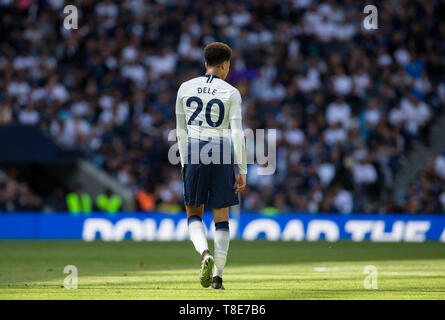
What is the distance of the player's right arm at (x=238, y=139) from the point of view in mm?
8609

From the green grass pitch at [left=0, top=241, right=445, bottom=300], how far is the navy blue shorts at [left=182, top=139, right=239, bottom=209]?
0.90 m

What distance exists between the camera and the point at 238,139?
339 inches

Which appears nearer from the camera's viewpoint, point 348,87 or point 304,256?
point 304,256

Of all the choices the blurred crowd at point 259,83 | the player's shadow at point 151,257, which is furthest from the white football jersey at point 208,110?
the blurred crowd at point 259,83

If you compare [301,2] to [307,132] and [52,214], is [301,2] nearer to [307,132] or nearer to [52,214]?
[307,132]

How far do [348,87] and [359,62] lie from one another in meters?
0.95

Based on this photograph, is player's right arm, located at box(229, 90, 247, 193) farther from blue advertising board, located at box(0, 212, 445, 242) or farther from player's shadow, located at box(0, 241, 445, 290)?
blue advertising board, located at box(0, 212, 445, 242)

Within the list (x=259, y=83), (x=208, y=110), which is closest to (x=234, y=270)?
A: (x=208, y=110)

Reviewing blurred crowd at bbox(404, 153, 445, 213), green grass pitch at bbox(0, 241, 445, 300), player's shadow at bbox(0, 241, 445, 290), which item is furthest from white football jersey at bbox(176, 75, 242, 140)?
blurred crowd at bbox(404, 153, 445, 213)

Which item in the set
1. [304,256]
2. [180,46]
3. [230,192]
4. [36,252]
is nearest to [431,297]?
[230,192]

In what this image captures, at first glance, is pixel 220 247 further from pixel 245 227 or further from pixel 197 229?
pixel 245 227

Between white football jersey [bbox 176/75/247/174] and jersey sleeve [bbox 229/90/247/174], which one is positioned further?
white football jersey [bbox 176/75/247/174]

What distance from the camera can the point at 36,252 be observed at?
54.4 feet

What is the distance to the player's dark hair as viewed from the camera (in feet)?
29.0
